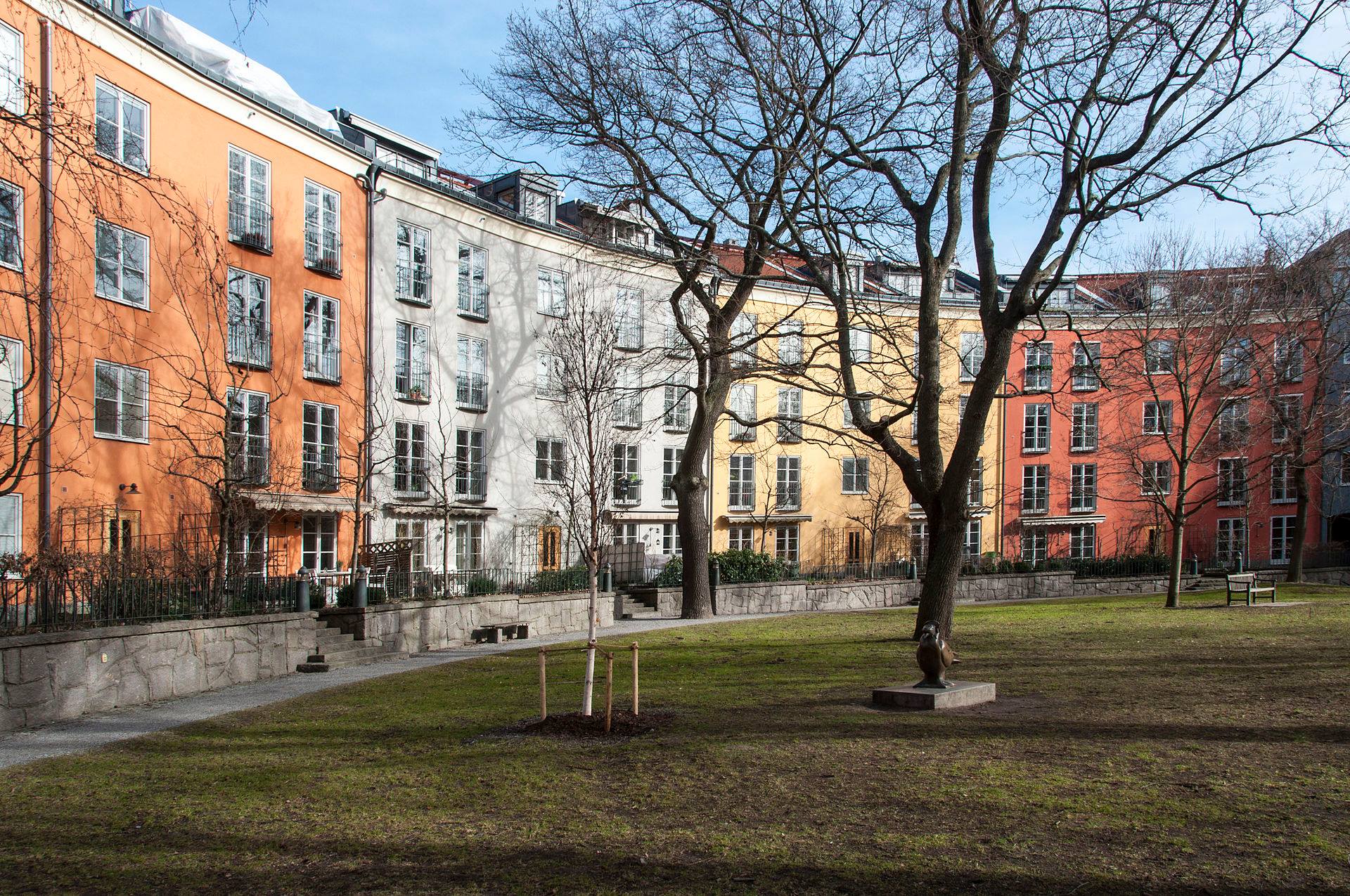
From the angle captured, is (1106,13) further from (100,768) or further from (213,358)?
(213,358)

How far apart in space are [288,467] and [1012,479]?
3251 cm

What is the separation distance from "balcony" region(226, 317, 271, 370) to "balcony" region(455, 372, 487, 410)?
6712 mm

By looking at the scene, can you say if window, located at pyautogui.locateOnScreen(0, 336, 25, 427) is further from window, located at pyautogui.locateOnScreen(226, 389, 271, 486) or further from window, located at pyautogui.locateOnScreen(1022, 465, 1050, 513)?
window, located at pyautogui.locateOnScreen(1022, 465, 1050, 513)

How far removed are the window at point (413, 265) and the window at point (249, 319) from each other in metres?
4.27

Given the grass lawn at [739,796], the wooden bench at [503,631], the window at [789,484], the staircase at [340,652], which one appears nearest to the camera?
the grass lawn at [739,796]

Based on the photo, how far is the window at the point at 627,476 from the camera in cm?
3538

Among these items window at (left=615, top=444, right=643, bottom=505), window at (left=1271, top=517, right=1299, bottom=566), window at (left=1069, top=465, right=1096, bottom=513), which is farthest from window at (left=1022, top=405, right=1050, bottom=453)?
window at (left=615, top=444, right=643, bottom=505)

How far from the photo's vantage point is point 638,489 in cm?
3694

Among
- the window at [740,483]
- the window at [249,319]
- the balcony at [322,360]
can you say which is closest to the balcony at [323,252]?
the window at [249,319]

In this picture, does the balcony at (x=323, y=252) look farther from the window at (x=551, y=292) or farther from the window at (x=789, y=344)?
the window at (x=789, y=344)

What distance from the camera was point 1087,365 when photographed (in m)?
16.1

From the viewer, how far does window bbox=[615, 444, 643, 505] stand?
35.4 metres

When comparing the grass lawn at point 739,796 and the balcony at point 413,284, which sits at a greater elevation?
the balcony at point 413,284

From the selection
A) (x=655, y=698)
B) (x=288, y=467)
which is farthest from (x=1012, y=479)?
(x=655, y=698)
